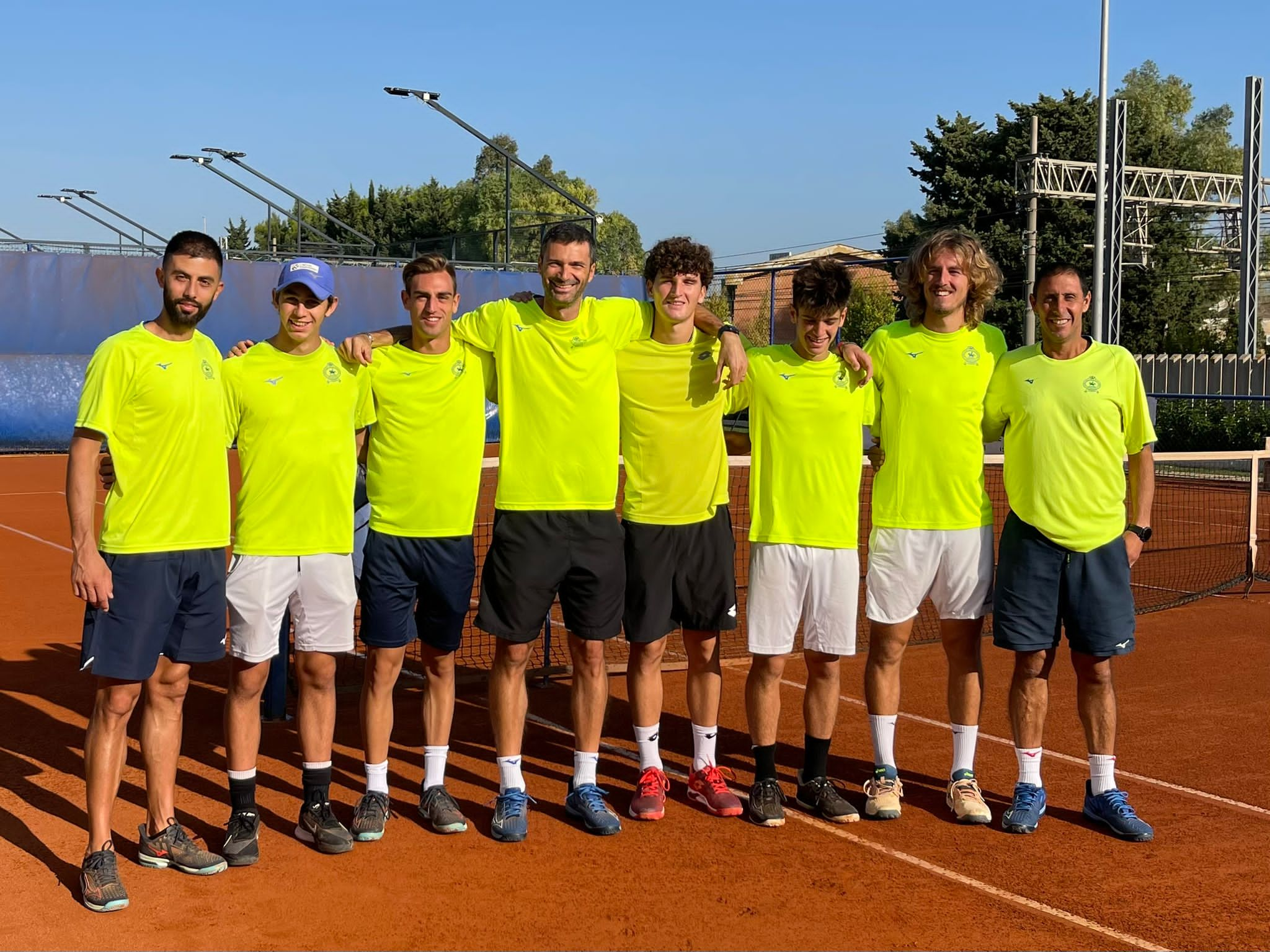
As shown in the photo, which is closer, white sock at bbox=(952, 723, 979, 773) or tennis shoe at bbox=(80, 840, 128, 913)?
tennis shoe at bbox=(80, 840, 128, 913)

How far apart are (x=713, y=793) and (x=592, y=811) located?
0.57 m

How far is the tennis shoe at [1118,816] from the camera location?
17.5 feet

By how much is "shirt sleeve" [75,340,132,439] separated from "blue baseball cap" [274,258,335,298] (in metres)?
0.69

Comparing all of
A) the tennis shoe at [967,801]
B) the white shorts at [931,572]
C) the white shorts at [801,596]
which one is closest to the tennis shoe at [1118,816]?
the tennis shoe at [967,801]

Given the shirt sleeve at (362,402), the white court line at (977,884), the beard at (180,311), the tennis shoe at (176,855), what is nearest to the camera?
the white court line at (977,884)

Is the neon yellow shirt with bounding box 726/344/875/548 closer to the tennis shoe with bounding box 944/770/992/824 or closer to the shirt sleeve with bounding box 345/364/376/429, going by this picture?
the tennis shoe with bounding box 944/770/992/824

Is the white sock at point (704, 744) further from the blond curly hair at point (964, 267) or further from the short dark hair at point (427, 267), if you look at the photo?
the short dark hair at point (427, 267)

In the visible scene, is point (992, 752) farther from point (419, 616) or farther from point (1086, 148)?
point (1086, 148)

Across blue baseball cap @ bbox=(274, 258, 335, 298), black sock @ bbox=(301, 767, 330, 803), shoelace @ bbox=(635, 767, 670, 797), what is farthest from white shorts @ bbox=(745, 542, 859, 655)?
blue baseball cap @ bbox=(274, 258, 335, 298)

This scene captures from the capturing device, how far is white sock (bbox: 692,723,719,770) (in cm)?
569

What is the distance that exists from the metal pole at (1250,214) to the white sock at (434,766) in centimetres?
2939

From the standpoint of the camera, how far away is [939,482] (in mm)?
5477

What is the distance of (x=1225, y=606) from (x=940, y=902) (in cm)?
740

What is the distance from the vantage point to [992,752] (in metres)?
6.60
